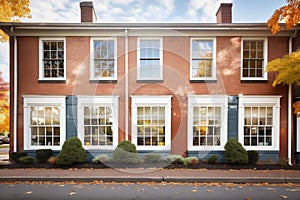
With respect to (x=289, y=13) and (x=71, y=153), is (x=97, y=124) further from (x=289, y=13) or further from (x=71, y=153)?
(x=289, y=13)

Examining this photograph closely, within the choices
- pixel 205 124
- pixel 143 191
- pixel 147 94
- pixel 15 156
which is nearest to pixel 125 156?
pixel 143 191

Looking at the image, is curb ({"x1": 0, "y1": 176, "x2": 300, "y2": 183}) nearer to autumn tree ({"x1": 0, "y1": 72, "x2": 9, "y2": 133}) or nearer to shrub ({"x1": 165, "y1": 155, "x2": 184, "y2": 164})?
shrub ({"x1": 165, "y1": 155, "x2": 184, "y2": 164})

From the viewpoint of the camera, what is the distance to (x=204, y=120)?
Result: 10.6 meters

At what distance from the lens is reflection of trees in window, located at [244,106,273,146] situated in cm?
1057

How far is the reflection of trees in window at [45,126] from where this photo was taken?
10.5m

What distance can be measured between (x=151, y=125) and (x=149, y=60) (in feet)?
10.5

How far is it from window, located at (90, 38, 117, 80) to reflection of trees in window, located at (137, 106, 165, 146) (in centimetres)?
234

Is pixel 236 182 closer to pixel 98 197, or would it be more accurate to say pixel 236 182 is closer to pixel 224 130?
Result: pixel 224 130

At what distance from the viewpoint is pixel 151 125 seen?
10523 mm

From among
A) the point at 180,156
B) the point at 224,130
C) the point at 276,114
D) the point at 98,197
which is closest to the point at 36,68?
the point at 98,197

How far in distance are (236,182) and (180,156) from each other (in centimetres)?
285

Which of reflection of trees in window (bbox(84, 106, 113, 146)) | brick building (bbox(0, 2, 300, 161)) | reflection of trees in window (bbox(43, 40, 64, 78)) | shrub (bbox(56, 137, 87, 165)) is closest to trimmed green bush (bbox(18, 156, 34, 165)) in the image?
brick building (bbox(0, 2, 300, 161))

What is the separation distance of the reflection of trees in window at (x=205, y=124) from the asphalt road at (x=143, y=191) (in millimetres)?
3263

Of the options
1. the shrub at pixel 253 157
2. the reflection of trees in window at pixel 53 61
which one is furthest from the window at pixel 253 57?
the reflection of trees in window at pixel 53 61
